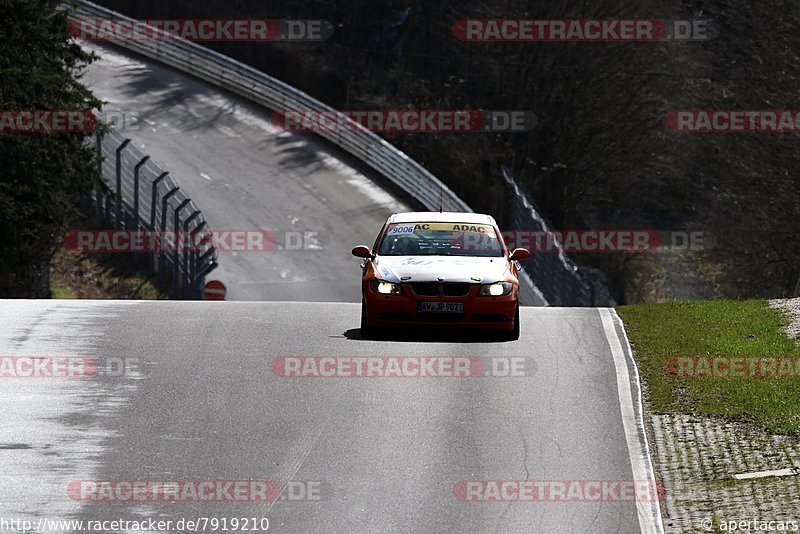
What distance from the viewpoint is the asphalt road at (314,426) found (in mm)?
11352

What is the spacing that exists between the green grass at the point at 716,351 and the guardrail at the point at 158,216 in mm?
14289

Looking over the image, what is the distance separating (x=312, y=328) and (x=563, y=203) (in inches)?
1133

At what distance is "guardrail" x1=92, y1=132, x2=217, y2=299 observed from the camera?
3247cm

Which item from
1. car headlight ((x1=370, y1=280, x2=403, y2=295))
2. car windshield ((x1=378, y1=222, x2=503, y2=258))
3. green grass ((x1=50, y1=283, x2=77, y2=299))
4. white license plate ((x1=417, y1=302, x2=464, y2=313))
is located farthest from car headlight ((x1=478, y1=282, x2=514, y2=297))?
green grass ((x1=50, y1=283, x2=77, y2=299))

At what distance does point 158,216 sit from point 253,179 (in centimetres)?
718

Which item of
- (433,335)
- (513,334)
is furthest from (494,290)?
(433,335)

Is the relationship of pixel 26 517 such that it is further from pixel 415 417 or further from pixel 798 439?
pixel 798 439

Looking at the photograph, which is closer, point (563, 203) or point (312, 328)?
point (312, 328)

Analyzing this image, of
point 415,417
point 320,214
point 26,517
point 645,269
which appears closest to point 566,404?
point 415,417

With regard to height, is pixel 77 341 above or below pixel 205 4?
below

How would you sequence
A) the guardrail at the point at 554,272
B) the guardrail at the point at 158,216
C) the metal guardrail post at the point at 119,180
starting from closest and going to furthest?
the guardrail at the point at 158,216
the guardrail at the point at 554,272
the metal guardrail post at the point at 119,180

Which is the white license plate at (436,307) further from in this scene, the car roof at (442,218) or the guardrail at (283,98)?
the guardrail at (283,98)

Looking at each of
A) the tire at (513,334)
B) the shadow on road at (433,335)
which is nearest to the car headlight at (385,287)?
the shadow on road at (433,335)

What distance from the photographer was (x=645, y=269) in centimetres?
4506
